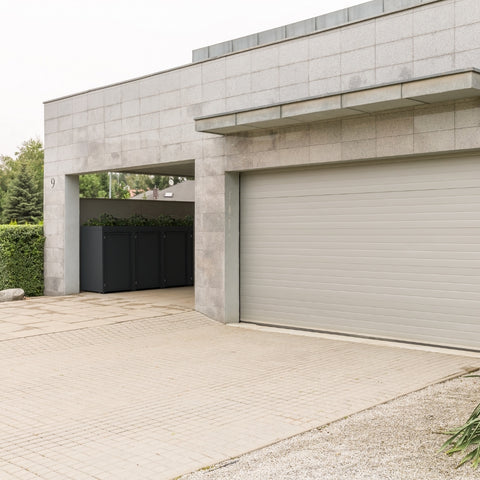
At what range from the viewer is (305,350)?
10.7 metres

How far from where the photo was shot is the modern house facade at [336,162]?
1038 cm

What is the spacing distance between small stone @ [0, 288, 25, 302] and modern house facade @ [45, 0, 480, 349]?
14.7 feet

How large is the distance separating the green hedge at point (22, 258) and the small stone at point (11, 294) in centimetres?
70

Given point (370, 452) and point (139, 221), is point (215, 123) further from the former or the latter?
point (370, 452)

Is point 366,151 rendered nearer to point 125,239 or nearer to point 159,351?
point 159,351

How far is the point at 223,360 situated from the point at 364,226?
145 inches

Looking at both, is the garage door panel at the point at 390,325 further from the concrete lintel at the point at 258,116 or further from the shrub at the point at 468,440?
the shrub at the point at 468,440

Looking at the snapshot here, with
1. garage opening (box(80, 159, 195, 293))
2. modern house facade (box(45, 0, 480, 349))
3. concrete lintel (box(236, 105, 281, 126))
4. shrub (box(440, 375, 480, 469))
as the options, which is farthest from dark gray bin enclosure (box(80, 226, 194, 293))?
shrub (box(440, 375, 480, 469))

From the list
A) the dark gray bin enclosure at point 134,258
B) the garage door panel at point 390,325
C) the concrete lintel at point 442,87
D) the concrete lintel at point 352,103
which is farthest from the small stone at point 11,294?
the concrete lintel at point 442,87

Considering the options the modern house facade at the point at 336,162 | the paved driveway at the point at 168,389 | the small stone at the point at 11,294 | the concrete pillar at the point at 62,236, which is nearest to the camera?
the paved driveway at the point at 168,389

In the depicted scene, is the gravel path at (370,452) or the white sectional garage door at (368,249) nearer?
the gravel path at (370,452)

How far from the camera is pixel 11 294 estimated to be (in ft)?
55.3

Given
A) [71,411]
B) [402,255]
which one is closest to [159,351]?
[71,411]

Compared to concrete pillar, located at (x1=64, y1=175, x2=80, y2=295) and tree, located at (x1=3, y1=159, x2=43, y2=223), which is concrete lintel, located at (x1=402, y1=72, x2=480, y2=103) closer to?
concrete pillar, located at (x1=64, y1=175, x2=80, y2=295)
